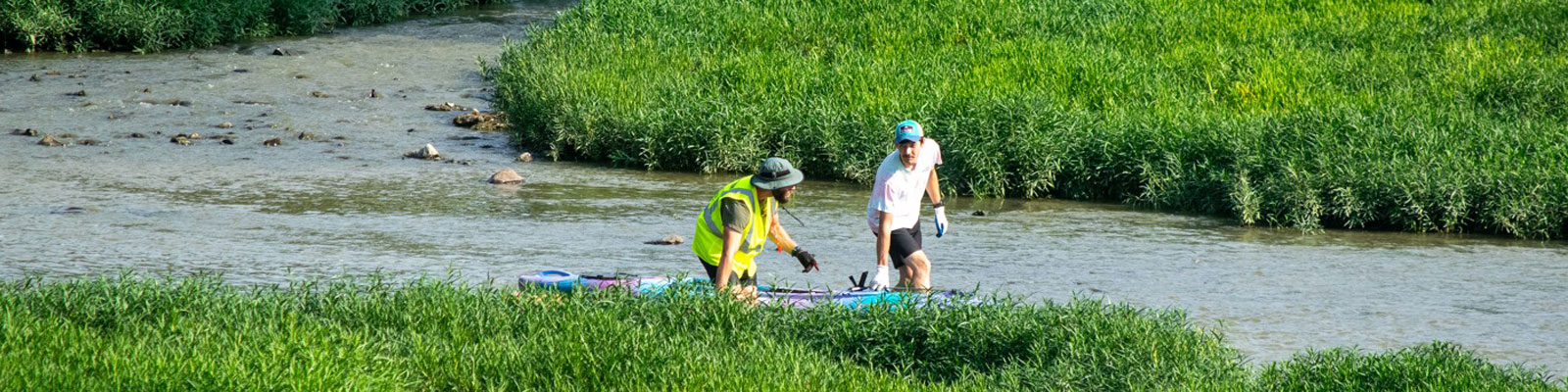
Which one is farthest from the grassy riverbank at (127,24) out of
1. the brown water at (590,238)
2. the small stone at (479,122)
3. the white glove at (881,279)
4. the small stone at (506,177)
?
the white glove at (881,279)

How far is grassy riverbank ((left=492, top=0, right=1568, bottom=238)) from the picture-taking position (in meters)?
12.3

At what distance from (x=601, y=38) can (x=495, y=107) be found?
2.17 meters

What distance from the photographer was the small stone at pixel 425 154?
15.3 metres

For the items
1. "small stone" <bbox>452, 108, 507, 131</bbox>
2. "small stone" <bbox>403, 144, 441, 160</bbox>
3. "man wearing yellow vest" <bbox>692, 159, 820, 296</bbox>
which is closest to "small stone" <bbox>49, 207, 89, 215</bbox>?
"small stone" <bbox>403, 144, 441, 160</bbox>

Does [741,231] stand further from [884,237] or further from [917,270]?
[917,270]

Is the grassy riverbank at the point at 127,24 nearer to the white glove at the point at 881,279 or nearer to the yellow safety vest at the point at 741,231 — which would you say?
the yellow safety vest at the point at 741,231

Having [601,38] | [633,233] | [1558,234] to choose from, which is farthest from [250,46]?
[1558,234]

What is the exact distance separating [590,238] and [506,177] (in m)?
2.66

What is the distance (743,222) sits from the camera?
8.30 metres

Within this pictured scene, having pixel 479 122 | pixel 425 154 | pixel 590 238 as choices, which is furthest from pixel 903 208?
pixel 479 122

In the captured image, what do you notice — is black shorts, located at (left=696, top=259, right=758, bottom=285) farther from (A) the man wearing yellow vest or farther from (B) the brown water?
(B) the brown water

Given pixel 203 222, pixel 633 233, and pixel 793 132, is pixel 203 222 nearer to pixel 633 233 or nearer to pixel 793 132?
pixel 633 233

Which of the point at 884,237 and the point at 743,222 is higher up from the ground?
the point at 743,222

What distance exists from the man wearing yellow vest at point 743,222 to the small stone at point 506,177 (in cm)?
547
